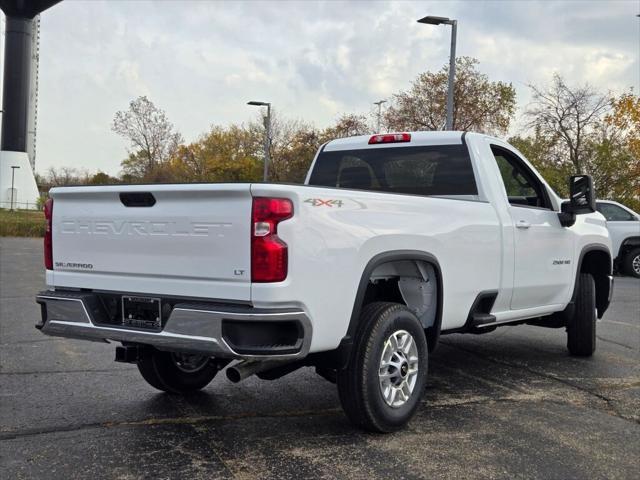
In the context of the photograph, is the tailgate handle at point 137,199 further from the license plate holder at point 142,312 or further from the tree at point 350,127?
the tree at point 350,127

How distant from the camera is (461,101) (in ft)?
108

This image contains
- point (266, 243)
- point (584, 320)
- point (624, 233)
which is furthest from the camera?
point (624, 233)

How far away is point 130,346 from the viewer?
448cm

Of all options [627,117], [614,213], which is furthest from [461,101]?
[614,213]

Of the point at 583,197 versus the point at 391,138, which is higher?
the point at 391,138

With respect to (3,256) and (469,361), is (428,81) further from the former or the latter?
(469,361)

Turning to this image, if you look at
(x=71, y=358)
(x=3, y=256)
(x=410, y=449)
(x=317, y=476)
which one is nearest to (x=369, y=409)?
(x=410, y=449)

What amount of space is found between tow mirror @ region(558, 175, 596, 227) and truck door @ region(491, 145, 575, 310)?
146 mm

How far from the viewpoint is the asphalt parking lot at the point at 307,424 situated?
12.9 ft

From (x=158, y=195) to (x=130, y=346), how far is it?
3.39 feet

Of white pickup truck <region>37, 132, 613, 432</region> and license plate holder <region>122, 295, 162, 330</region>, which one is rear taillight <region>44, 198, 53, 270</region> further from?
license plate holder <region>122, 295, 162, 330</region>

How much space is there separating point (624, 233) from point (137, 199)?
48.3 ft

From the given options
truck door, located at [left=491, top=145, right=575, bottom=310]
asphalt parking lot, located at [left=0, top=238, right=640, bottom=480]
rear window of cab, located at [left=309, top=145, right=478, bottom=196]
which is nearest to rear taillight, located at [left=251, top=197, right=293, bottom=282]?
asphalt parking lot, located at [left=0, top=238, right=640, bottom=480]

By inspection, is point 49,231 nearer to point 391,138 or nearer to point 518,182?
point 391,138
